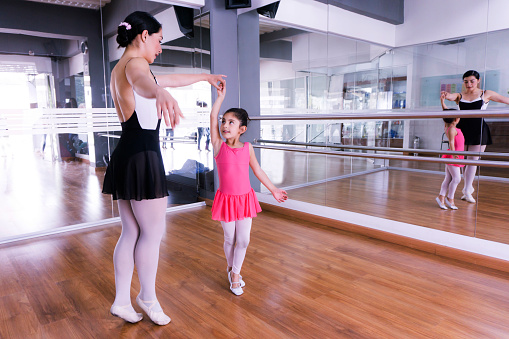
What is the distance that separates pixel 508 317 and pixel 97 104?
348 centimetres

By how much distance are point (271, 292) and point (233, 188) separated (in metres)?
0.64

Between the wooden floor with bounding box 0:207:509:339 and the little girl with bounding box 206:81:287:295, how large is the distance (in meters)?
0.29

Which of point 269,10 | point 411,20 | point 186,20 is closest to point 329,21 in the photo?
point 269,10

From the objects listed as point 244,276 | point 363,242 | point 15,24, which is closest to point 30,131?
point 15,24

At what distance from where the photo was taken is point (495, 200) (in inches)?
98.3

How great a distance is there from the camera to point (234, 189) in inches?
81.7

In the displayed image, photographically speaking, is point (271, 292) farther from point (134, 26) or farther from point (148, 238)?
point (134, 26)

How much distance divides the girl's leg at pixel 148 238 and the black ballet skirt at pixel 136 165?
0.06m

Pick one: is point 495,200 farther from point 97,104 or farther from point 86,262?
point 97,104

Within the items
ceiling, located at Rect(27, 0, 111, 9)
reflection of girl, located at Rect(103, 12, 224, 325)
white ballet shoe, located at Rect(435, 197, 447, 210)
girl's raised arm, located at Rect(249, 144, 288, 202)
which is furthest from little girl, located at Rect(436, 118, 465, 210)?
ceiling, located at Rect(27, 0, 111, 9)

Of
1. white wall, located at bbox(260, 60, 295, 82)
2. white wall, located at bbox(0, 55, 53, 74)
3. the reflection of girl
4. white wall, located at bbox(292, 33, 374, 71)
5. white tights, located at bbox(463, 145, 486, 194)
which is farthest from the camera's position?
white wall, located at bbox(260, 60, 295, 82)

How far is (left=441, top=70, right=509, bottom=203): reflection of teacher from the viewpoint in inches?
95.9

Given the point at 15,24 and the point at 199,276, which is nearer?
the point at 199,276

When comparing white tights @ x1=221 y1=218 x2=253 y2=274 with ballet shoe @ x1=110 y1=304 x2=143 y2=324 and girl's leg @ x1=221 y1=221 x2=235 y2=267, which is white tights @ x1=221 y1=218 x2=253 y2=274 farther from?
ballet shoe @ x1=110 y1=304 x2=143 y2=324
